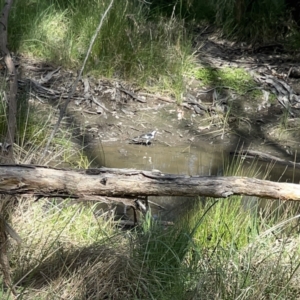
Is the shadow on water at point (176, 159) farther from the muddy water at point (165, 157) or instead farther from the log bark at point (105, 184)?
the log bark at point (105, 184)

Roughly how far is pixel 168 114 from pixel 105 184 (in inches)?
162

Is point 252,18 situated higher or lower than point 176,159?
higher

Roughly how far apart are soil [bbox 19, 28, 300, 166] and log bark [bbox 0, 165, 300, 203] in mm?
3250

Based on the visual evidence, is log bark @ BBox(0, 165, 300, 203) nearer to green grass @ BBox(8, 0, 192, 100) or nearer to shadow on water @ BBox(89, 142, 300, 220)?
shadow on water @ BBox(89, 142, 300, 220)

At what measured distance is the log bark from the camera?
2404 millimetres

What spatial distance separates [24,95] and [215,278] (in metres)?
3.06

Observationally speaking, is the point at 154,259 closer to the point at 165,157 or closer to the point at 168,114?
the point at 165,157

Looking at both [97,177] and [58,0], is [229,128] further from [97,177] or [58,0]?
[97,177]

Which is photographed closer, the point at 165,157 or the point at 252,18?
the point at 165,157

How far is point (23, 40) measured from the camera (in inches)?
263

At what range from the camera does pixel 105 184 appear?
2.47 metres

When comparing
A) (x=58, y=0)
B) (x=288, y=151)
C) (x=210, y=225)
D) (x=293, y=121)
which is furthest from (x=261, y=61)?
(x=210, y=225)

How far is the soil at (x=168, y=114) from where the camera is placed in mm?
6105

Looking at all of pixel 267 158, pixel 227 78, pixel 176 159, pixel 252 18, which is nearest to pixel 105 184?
pixel 176 159
